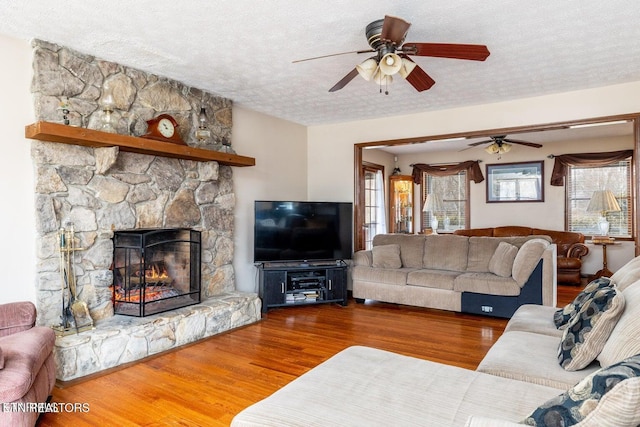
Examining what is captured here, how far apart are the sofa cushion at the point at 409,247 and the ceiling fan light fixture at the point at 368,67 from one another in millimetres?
3101

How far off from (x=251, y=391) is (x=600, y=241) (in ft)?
20.2

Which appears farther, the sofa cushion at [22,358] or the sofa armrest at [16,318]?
the sofa armrest at [16,318]

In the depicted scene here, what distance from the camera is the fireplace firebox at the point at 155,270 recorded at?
3.59m

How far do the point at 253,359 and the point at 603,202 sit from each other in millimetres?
6173

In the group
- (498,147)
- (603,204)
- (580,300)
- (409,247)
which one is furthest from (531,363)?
(603,204)

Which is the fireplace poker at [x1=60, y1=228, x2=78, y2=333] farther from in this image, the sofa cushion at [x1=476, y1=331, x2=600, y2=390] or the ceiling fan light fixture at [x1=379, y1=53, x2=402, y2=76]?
the sofa cushion at [x1=476, y1=331, x2=600, y2=390]

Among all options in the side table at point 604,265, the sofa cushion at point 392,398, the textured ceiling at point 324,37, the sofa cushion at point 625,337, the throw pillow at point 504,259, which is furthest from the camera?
the side table at point 604,265

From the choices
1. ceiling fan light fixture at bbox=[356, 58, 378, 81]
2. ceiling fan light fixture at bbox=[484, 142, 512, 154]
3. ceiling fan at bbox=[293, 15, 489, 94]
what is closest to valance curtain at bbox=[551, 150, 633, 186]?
ceiling fan light fixture at bbox=[484, 142, 512, 154]

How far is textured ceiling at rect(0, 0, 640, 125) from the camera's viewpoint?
2.57 metres

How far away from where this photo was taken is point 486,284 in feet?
14.8

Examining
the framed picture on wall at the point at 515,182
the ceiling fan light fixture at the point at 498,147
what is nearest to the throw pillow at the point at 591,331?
the ceiling fan light fixture at the point at 498,147

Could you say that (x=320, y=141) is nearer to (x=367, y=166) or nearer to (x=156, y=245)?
(x=367, y=166)

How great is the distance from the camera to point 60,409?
8.11ft

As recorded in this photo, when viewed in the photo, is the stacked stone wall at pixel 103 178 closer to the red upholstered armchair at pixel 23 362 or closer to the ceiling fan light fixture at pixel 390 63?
the red upholstered armchair at pixel 23 362
